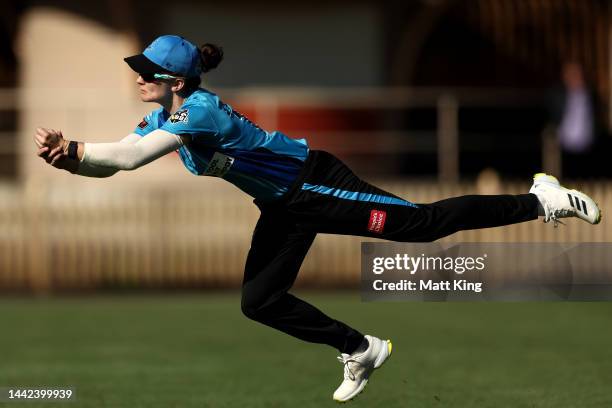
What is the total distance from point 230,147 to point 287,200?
1.66 ft

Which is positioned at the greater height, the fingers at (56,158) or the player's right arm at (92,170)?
the fingers at (56,158)

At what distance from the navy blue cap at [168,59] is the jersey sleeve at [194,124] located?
327 millimetres

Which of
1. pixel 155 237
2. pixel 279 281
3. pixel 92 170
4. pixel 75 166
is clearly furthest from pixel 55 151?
pixel 155 237

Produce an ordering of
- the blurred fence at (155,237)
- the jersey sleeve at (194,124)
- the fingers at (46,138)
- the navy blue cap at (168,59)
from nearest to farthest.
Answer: the fingers at (46,138)
the jersey sleeve at (194,124)
the navy blue cap at (168,59)
the blurred fence at (155,237)

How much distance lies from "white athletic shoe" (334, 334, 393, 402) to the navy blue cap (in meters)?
1.99

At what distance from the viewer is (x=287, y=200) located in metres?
→ 8.31

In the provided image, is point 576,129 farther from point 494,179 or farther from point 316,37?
point 316,37

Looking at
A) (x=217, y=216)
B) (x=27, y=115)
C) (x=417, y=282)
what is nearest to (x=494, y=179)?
(x=217, y=216)

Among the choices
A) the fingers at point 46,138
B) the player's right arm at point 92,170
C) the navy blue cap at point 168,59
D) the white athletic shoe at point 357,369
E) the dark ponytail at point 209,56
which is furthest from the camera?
the white athletic shoe at point 357,369

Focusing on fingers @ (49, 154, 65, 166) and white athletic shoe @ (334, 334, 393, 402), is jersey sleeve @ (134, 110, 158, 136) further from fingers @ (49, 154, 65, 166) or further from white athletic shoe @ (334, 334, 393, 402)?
white athletic shoe @ (334, 334, 393, 402)

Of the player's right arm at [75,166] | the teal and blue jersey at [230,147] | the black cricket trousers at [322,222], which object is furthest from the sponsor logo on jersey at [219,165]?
the player's right arm at [75,166]

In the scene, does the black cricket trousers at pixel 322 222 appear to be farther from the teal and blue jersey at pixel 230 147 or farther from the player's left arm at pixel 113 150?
the player's left arm at pixel 113 150

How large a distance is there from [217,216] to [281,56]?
2761mm

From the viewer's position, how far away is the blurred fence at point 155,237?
1745cm
